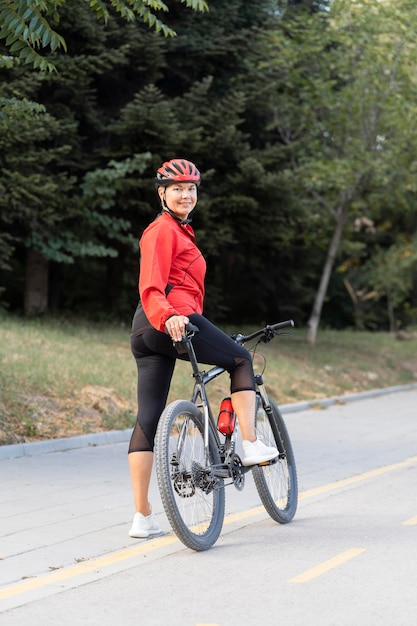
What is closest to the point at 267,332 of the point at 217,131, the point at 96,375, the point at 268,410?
the point at 268,410

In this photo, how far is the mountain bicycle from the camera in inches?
239

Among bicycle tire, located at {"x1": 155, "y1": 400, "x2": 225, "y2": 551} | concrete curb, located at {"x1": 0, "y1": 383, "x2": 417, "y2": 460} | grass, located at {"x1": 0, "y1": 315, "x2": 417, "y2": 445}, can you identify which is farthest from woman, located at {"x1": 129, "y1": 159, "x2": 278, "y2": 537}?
grass, located at {"x1": 0, "y1": 315, "x2": 417, "y2": 445}

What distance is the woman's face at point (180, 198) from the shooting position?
21.5ft

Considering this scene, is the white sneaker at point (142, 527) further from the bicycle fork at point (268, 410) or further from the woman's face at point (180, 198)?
the woman's face at point (180, 198)

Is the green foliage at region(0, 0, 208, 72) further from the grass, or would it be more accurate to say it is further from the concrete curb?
the grass

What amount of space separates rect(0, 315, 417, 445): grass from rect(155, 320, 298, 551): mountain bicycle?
441 cm

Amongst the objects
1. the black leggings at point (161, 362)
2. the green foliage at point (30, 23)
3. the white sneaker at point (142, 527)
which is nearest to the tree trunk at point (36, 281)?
the green foliage at point (30, 23)

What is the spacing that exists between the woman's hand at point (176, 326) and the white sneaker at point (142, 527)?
1.20 metres

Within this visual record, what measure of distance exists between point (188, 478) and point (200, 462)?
7.3 inches

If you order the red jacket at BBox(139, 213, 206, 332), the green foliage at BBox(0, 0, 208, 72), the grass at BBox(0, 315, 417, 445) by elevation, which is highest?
the green foliage at BBox(0, 0, 208, 72)

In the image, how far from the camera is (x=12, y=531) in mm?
6859

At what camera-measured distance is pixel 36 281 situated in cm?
2275

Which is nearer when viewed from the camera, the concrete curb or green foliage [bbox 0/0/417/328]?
the concrete curb

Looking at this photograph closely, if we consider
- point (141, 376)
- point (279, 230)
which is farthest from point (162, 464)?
point (279, 230)
